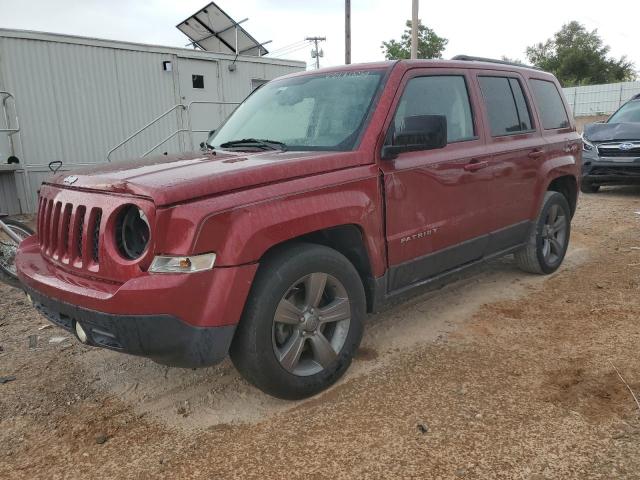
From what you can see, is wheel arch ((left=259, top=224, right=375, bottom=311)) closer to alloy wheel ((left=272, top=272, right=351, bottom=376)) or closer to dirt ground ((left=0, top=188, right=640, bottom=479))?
alloy wheel ((left=272, top=272, right=351, bottom=376))

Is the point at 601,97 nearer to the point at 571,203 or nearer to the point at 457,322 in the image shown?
the point at 571,203

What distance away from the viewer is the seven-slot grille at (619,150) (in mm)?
9273

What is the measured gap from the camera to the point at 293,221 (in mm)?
2709

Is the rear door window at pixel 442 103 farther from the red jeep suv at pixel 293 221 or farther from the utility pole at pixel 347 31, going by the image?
the utility pole at pixel 347 31

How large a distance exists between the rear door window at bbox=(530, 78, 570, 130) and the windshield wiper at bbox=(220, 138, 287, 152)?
2653 millimetres

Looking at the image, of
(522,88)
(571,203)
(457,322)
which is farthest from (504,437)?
(571,203)

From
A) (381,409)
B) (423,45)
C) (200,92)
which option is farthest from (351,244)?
(423,45)

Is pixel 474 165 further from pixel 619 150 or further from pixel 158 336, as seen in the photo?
pixel 619 150

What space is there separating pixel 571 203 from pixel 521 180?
4.56ft

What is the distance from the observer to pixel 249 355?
2.64 metres

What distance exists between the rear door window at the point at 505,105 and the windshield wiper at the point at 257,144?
1.75 metres

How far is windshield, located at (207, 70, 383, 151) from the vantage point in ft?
10.9

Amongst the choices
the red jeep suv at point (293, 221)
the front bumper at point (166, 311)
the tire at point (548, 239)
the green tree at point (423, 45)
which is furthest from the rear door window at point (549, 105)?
the green tree at point (423, 45)

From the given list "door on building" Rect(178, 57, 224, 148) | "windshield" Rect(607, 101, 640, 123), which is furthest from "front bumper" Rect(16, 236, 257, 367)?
"windshield" Rect(607, 101, 640, 123)
